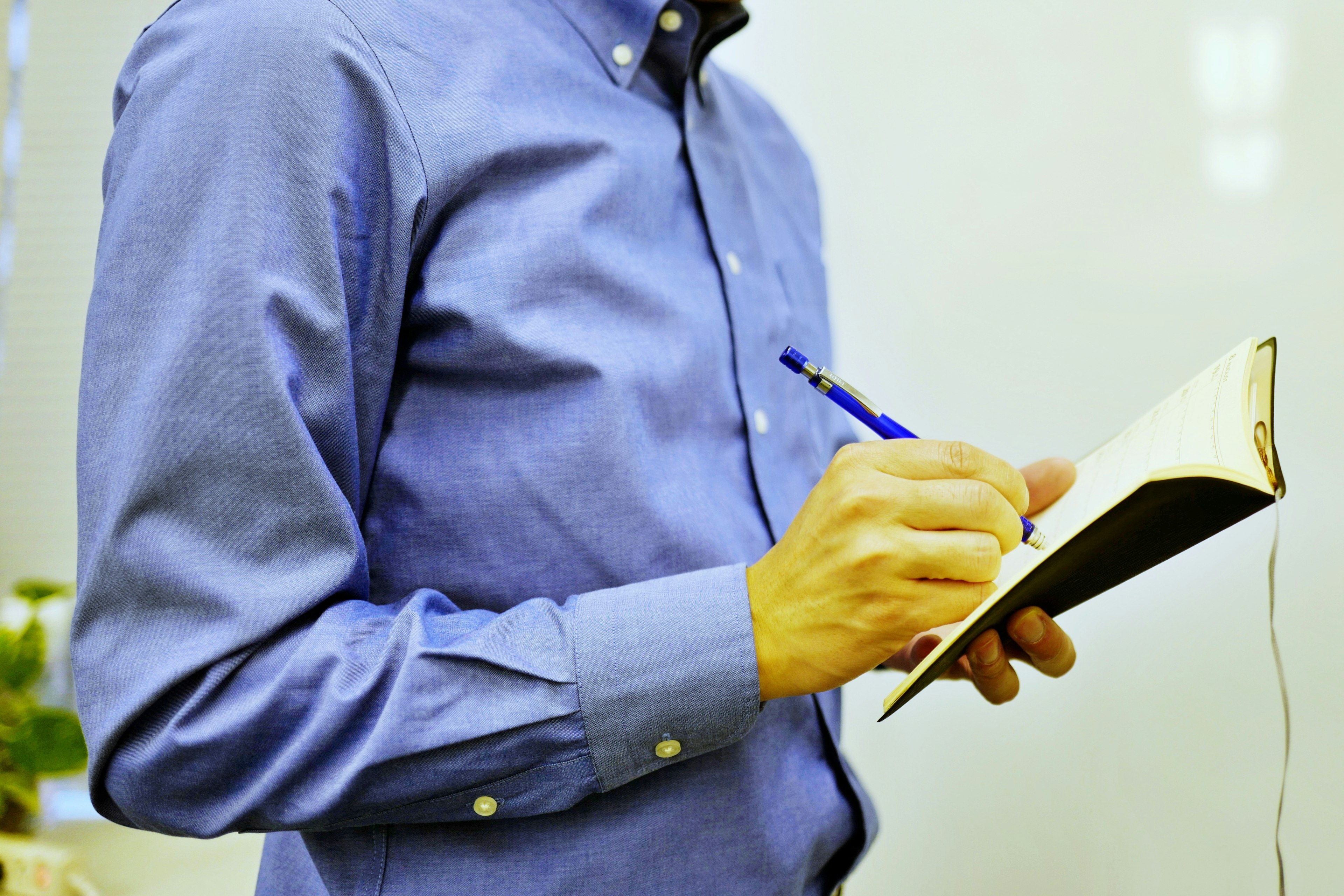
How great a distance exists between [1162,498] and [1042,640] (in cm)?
22

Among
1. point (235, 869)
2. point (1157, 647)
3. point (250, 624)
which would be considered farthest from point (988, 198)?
point (235, 869)

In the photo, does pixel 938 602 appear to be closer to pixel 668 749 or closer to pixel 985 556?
pixel 985 556

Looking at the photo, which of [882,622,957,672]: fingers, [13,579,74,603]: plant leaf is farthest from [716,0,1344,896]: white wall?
[13,579,74,603]: plant leaf

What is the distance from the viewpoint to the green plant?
1111mm

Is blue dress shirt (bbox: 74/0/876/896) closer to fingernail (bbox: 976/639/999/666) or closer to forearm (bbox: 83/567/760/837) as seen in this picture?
forearm (bbox: 83/567/760/837)

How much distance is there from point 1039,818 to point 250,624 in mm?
877

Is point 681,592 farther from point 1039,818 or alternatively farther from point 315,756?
point 1039,818

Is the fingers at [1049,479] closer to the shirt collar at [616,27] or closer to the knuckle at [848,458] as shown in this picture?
the knuckle at [848,458]

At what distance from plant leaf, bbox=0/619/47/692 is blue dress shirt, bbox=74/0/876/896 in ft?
2.40

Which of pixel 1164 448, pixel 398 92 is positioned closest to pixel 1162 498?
pixel 1164 448

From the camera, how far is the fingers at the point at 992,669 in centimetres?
57

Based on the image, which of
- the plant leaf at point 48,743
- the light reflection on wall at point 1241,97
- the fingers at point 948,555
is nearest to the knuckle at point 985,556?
the fingers at point 948,555

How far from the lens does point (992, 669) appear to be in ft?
1.99

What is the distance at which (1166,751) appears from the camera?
908 mm
